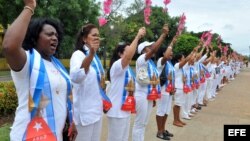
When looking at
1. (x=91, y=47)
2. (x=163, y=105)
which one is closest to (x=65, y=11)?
(x=163, y=105)

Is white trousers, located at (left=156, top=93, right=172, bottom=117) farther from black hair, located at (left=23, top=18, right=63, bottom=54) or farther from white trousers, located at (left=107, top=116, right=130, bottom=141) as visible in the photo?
black hair, located at (left=23, top=18, right=63, bottom=54)

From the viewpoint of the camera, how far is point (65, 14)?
24.8 metres

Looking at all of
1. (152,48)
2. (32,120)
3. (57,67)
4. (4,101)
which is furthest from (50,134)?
(4,101)

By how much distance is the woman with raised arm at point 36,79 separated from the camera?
230 centimetres

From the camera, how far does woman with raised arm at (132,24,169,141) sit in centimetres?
568

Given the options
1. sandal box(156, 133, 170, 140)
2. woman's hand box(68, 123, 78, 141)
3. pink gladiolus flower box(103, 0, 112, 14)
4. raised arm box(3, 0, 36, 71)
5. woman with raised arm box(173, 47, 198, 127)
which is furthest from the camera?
woman with raised arm box(173, 47, 198, 127)

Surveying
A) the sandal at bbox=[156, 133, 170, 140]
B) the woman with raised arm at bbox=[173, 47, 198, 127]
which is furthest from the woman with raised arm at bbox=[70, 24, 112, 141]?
the woman with raised arm at bbox=[173, 47, 198, 127]

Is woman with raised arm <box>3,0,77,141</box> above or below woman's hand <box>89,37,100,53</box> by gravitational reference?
below

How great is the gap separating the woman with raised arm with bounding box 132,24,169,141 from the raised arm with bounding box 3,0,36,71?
11.2ft

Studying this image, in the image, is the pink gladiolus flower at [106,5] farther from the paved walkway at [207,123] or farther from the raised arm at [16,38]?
the paved walkway at [207,123]

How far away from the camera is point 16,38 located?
2250 millimetres

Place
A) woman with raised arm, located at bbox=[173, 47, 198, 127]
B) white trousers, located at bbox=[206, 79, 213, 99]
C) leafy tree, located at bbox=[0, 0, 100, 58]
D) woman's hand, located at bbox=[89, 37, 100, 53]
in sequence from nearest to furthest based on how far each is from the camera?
woman's hand, located at bbox=[89, 37, 100, 53], woman with raised arm, located at bbox=[173, 47, 198, 127], white trousers, located at bbox=[206, 79, 213, 99], leafy tree, located at bbox=[0, 0, 100, 58]

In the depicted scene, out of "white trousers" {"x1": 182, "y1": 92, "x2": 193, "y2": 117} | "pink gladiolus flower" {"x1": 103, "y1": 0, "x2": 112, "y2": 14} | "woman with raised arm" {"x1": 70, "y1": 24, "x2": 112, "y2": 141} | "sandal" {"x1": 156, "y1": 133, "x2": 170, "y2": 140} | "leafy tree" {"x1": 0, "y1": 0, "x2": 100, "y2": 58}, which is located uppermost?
A: "leafy tree" {"x1": 0, "y1": 0, "x2": 100, "y2": 58}

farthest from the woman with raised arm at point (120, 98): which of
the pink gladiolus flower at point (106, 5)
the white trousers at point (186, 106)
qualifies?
the white trousers at point (186, 106)
